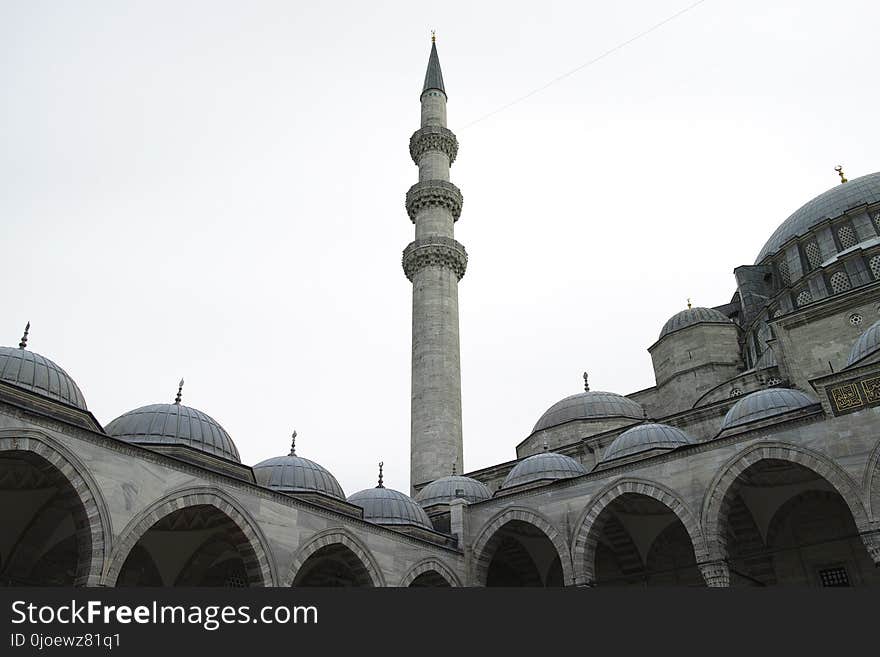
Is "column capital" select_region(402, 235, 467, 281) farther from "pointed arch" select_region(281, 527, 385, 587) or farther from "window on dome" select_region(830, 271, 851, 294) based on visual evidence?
"pointed arch" select_region(281, 527, 385, 587)

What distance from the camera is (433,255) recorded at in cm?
2689

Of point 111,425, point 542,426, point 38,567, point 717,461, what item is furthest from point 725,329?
point 38,567

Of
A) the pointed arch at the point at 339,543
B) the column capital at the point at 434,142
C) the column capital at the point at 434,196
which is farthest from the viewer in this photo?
the column capital at the point at 434,142

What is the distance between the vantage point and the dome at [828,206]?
2475cm

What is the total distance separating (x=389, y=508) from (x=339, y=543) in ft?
9.87

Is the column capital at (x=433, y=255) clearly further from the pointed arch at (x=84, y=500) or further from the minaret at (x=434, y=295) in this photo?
the pointed arch at (x=84, y=500)

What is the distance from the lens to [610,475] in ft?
50.8

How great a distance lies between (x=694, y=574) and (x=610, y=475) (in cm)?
388

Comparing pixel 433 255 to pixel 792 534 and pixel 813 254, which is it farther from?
pixel 792 534

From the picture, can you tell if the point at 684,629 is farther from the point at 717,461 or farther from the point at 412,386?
the point at 412,386

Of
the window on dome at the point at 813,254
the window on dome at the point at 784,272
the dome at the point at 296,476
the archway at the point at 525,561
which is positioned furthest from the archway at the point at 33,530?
the window on dome at the point at 813,254

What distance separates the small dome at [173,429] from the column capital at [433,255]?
1279cm

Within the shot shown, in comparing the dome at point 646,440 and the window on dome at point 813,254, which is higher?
the window on dome at point 813,254

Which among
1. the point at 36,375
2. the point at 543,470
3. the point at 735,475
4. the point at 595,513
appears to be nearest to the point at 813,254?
the point at 543,470
